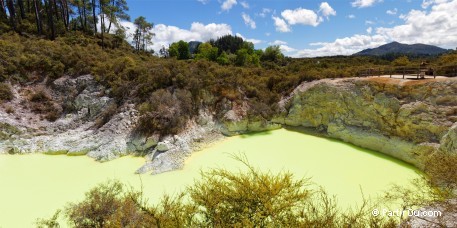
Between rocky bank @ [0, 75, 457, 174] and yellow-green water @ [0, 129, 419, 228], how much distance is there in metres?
0.90

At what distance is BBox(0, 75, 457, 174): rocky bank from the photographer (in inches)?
555

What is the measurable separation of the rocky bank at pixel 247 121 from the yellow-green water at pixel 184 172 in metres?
0.90

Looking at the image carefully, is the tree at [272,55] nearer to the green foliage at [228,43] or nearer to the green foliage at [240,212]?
the green foliage at [228,43]

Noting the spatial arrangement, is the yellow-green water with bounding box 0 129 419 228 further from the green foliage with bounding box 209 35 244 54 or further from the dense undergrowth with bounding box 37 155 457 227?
the green foliage with bounding box 209 35 244 54

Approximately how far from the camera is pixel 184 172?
12.7 meters

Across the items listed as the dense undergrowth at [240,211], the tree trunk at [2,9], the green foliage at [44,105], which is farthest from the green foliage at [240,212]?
the tree trunk at [2,9]

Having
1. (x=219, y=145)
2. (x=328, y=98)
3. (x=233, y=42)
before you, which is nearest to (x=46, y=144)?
(x=219, y=145)

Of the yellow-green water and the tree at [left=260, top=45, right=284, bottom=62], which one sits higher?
the tree at [left=260, top=45, right=284, bottom=62]

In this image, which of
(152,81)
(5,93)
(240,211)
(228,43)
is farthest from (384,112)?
(228,43)

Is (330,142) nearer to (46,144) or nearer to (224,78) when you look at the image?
(224,78)

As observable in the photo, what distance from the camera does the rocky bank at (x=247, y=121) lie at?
1410cm

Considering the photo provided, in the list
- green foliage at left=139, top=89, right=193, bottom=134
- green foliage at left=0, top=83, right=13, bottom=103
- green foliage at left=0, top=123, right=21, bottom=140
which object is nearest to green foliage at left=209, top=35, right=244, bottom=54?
green foliage at left=139, top=89, right=193, bottom=134

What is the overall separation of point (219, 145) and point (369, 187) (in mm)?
9271

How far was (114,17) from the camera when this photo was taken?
33469 millimetres
